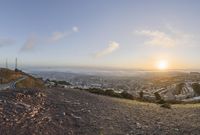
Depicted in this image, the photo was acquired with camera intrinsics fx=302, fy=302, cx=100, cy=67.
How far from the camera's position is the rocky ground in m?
10.0

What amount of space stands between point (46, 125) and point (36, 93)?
4.09 m

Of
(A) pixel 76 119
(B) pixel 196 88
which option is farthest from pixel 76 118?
(B) pixel 196 88

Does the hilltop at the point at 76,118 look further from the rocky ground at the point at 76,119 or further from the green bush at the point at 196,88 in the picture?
the green bush at the point at 196,88

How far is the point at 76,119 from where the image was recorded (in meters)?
11.4

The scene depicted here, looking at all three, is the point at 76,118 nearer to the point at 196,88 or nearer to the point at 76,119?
the point at 76,119

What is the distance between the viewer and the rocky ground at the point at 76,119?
32.8 feet

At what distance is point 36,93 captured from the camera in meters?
14.0

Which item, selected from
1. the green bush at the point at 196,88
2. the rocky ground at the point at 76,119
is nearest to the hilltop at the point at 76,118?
the rocky ground at the point at 76,119

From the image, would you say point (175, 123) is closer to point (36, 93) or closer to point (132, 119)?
point (132, 119)

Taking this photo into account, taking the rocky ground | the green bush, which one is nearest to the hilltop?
the rocky ground

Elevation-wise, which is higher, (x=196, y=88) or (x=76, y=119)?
(x=196, y=88)

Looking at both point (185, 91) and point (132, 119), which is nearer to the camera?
point (132, 119)

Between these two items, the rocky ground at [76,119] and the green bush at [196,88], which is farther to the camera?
the green bush at [196,88]

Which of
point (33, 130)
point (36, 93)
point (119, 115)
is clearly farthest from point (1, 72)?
point (33, 130)
